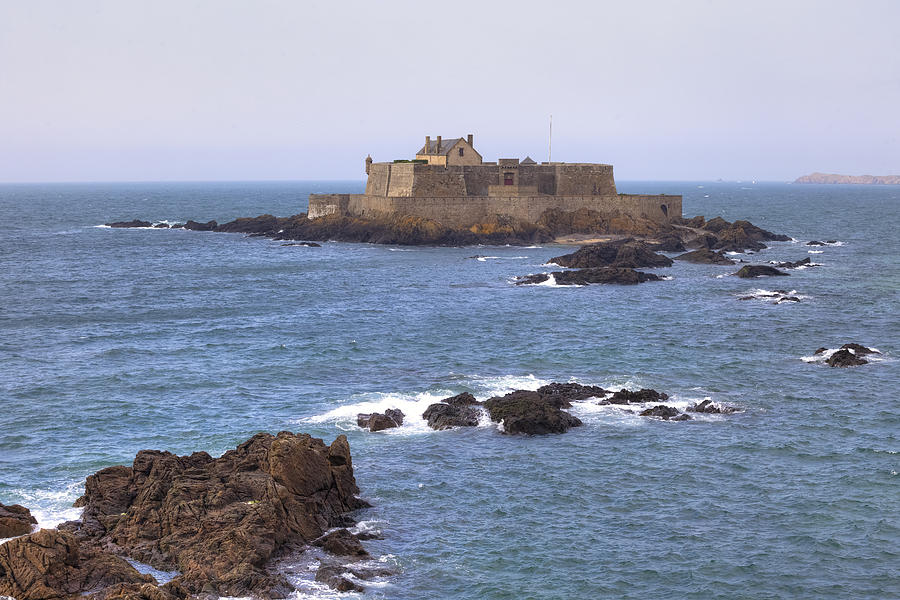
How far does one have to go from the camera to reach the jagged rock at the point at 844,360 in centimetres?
3631

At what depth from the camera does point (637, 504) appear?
918 inches

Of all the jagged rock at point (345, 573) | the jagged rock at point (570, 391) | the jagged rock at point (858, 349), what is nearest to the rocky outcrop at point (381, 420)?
the jagged rock at point (570, 391)

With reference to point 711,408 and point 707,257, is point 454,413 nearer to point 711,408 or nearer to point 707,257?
point 711,408

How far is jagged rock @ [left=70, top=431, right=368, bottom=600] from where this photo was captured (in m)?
18.9

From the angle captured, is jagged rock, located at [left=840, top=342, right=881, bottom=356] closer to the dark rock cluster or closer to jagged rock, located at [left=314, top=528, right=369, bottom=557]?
the dark rock cluster

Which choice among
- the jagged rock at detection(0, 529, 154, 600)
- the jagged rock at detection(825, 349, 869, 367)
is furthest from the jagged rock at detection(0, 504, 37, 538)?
the jagged rock at detection(825, 349, 869, 367)

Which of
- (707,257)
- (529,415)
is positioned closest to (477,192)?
(707,257)

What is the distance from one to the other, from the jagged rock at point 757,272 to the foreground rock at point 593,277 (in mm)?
5813

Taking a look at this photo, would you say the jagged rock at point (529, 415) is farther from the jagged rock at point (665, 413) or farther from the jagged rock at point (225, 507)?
the jagged rock at point (225, 507)

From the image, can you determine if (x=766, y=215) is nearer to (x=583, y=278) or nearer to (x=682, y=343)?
(x=583, y=278)

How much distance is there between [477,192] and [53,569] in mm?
74776

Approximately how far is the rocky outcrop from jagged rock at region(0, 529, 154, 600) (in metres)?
11.3

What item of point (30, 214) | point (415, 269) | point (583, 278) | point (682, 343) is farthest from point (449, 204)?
point (30, 214)

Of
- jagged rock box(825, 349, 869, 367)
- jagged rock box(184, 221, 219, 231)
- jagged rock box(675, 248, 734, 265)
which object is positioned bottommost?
jagged rock box(825, 349, 869, 367)
